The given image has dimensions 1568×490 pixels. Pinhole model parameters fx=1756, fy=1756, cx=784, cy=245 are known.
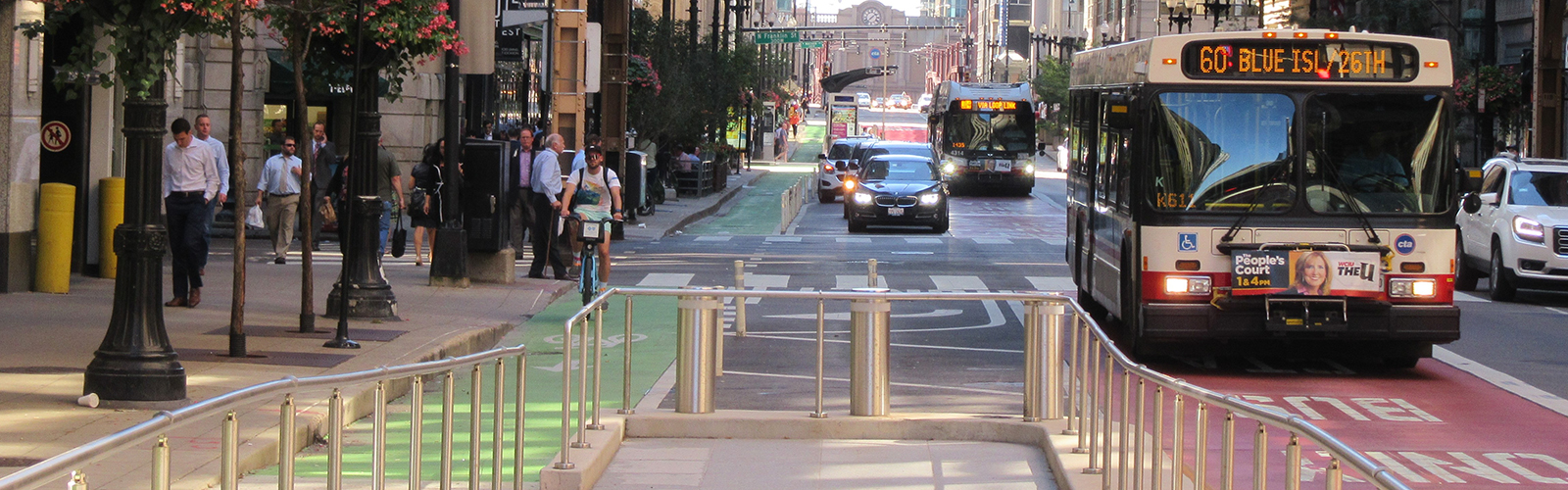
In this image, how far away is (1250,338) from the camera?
489 inches

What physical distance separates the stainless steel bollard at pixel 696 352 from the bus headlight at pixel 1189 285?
421 cm

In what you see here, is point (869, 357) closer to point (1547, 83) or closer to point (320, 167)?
point (320, 167)

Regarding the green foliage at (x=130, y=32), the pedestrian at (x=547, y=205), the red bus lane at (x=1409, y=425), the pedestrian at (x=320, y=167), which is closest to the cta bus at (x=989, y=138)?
the pedestrian at (x=320, y=167)

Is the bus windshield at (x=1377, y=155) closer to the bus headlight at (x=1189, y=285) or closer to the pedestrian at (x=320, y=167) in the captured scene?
the bus headlight at (x=1189, y=285)

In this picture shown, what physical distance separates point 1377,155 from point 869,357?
16.2 ft

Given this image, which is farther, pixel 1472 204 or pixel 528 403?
pixel 1472 204

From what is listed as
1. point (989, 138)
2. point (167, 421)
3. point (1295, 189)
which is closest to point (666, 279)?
point (1295, 189)

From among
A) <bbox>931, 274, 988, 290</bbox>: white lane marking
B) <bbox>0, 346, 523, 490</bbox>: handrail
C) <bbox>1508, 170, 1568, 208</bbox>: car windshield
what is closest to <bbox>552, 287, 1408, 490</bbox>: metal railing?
<bbox>0, 346, 523, 490</bbox>: handrail

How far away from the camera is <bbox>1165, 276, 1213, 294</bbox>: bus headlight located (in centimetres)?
1240

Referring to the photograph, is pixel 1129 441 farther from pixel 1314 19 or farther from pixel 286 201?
pixel 1314 19

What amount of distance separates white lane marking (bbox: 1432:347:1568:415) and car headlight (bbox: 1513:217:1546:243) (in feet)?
18.1

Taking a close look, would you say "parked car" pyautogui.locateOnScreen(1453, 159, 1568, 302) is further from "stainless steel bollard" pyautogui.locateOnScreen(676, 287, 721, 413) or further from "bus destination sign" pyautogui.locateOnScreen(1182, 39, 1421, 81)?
"stainless steel bollard" pyautogui.locateOnScreen(676, 287, 721, 413)

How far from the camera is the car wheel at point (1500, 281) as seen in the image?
1939 cm

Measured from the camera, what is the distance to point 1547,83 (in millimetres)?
35406
